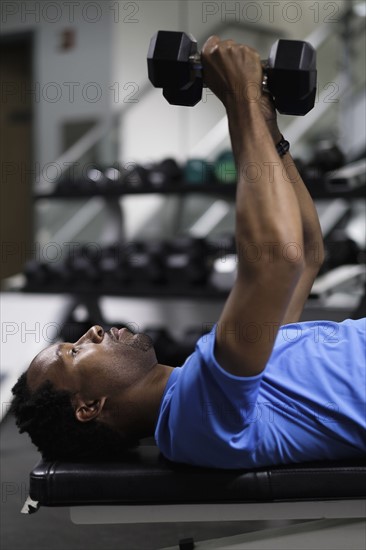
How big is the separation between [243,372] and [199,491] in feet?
0.89

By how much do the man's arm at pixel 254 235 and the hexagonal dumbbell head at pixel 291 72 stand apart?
0.15ft

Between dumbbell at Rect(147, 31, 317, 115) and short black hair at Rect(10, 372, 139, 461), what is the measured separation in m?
0.58

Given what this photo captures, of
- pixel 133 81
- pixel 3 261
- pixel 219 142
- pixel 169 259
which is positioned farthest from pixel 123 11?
pixel 169 259

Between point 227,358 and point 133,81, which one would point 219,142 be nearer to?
point 133,81

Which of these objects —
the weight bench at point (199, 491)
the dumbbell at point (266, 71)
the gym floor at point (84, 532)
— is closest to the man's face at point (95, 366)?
the weight bench at point (199, 491)

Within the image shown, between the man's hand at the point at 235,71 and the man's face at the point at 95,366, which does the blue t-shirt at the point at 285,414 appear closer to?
the man's face at the point at 95,366

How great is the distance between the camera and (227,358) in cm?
114

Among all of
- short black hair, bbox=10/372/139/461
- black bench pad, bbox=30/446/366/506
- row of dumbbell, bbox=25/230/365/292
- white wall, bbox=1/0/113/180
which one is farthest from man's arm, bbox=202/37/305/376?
white wall, bbox=1/0/113/180

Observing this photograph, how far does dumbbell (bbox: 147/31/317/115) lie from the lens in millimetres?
1220

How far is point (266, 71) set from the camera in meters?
1.23

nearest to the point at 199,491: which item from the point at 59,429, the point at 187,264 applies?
the point at 59,429

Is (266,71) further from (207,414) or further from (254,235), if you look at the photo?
(207,414)

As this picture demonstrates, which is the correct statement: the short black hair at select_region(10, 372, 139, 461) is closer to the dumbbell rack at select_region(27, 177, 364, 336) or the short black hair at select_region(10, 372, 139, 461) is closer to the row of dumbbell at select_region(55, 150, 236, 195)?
the dumbbell rack at select_region(27, 177, 364, 336)

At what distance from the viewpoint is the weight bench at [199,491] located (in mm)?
1290
